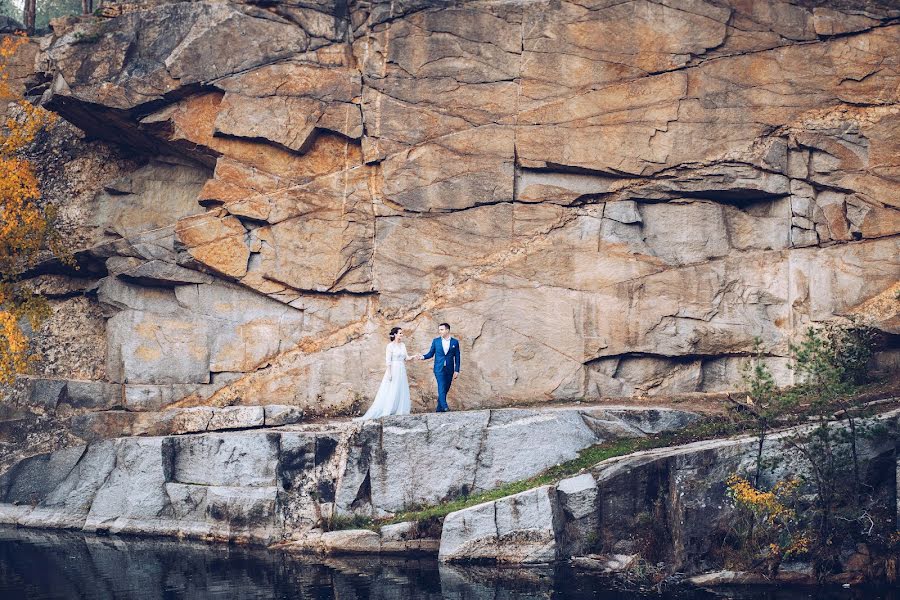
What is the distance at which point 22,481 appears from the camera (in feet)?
75.5

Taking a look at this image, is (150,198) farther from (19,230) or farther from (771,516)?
(771,516)

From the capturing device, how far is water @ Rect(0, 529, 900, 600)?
16.9 m

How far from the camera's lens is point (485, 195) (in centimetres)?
2416

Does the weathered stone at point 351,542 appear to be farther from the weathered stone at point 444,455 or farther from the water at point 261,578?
the weathered stone at point 444,455

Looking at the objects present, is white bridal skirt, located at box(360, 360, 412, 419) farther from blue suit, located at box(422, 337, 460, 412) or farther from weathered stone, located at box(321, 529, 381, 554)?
weathered stone, located at box(321, 529, 381, 554)

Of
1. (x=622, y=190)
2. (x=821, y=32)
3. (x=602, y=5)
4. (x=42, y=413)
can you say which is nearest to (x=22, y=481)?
(x=42, y=413)

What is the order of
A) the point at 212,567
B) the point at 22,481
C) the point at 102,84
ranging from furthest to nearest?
the point at 102,84
the point at 22,481
the point at 212,567

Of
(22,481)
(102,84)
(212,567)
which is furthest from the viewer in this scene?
(102,84)

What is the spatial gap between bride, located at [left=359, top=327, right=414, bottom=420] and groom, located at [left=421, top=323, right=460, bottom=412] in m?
0.52

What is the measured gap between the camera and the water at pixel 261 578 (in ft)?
55.3

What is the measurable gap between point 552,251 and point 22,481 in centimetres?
1210

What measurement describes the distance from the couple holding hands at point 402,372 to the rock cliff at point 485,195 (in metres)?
1.46

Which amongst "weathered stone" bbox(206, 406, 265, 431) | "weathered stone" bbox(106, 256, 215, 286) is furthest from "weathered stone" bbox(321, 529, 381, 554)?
"weathered stone" bbox(106, 256, 215, 286)

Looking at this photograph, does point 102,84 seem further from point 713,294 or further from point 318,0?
point 713,294
